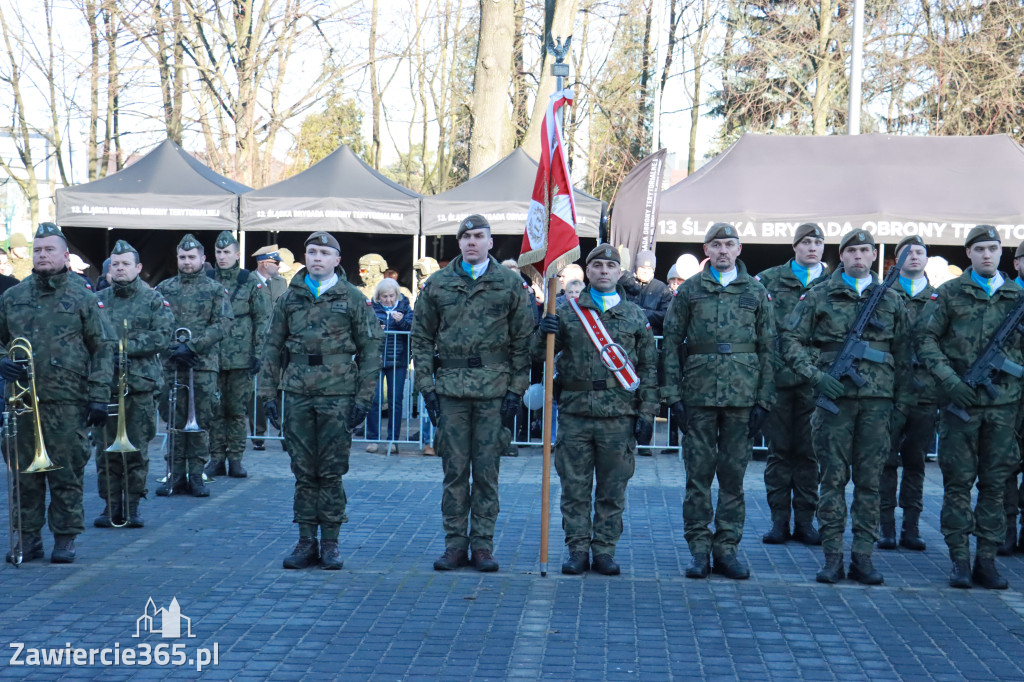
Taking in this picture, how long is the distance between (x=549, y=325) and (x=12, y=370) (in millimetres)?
3300

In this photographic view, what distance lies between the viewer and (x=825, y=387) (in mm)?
7312

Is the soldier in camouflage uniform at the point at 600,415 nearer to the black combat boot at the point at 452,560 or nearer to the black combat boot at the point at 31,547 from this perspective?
the black combat boot at the point at 452,560

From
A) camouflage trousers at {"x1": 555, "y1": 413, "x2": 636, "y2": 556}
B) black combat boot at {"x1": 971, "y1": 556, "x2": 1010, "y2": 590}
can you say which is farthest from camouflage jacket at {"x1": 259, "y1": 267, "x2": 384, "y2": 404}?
black combat boot at {"x1": 971, "y1": 556, "x2": 1010, "y2": 590}

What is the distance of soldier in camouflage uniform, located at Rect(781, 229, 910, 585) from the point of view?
738 cm

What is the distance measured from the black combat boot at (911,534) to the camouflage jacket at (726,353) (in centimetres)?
185

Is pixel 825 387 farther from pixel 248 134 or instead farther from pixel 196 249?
pixel 248 134

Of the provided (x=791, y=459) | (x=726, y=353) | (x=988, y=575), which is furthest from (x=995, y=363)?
(x=791, y=459)

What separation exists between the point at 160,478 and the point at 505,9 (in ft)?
44.8

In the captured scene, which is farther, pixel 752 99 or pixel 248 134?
pixel 752 99

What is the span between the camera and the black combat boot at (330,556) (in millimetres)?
7586

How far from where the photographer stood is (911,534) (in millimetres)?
8570

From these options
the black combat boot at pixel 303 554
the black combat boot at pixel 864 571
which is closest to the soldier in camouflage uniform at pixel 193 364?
the black combat boot at pixel 303 554

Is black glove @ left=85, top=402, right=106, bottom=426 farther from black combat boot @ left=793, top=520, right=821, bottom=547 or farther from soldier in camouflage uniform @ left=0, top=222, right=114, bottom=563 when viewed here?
black combat boot @ left=793, top=520, right=821, bottom=547

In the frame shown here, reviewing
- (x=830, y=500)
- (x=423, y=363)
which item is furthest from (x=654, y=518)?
(x=423, y=363)
